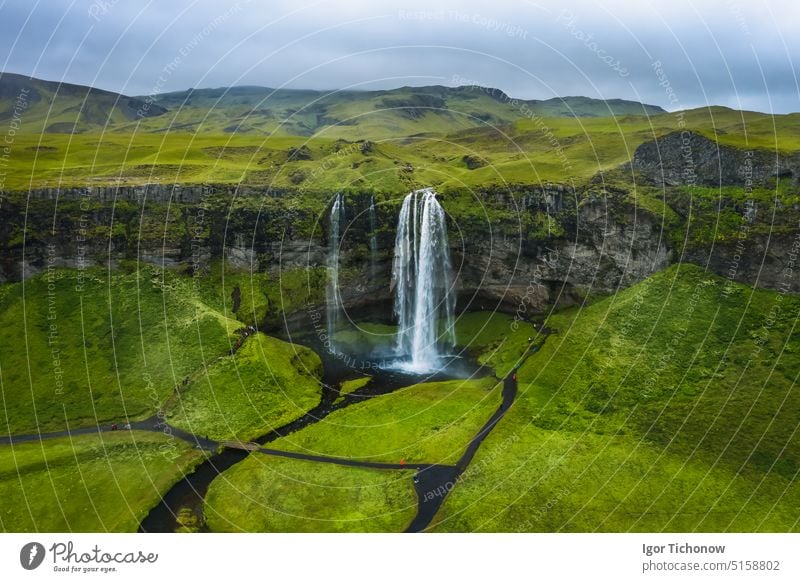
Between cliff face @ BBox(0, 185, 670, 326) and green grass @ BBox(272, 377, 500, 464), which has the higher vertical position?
cliff face @ BBox(0, 185, 670, 326)

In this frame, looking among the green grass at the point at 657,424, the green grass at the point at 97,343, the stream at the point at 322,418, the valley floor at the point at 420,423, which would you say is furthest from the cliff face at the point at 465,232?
the stream at the point at 322,418

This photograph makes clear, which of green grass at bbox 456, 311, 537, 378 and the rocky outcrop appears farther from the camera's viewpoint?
green grass at bbox 456, 311, 537, 378

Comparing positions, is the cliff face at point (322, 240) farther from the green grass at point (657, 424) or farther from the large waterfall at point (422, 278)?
the green grass at point (657, 424)

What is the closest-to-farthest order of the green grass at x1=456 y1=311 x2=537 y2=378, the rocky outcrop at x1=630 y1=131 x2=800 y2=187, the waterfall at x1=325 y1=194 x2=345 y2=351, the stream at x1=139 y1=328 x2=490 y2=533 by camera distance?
1. the stream at x1=139 y1=328 x2=490 y2=533
2. the rocky outcrop at x1=630 y1=131 x2=800 y2=187
3. the green grass at x1=456 y1=311 x2=537 y2=378
4. the waterfall at x1=325 y1=194 x2=345 y2=351

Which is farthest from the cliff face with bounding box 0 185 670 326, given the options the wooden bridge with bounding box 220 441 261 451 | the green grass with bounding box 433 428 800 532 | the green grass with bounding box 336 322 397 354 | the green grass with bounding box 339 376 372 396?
the wooden bridge with bounding box 220 441 261 451

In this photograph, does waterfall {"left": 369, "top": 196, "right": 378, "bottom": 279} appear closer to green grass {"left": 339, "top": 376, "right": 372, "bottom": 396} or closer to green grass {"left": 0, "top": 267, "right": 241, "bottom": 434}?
green grass {"left": 339, "top": 376, "right": 372, "bottom": 396}

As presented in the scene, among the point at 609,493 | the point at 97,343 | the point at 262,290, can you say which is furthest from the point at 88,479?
the point at 609,493

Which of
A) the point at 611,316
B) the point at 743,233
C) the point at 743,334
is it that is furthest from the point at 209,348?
the point at 743,233

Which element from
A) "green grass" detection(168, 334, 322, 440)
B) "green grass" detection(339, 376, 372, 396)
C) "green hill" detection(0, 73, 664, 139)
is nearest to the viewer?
"green grass" detection(168, 334, 322, 440)
